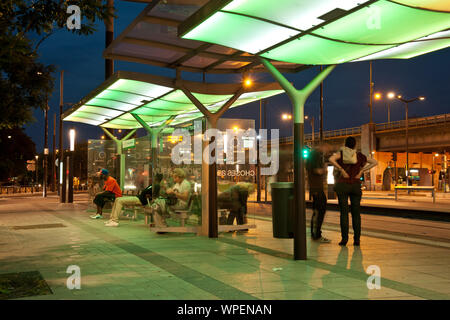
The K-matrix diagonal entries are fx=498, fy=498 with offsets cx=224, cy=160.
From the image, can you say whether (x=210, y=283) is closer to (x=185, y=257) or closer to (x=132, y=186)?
(x=185, y=257)

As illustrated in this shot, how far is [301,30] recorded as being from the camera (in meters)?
7.00

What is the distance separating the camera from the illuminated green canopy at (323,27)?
617 cm

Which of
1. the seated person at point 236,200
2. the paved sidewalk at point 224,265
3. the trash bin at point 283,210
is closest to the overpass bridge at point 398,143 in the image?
the seated person at point 236,200

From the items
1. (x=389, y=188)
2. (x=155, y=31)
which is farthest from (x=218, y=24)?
(x=389, y=188)

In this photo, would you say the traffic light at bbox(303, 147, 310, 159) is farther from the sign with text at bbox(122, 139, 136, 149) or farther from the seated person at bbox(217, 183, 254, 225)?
the sign with text at bbox(122, 139, 136, 149)

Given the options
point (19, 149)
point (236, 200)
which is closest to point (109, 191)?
point (236, 200)

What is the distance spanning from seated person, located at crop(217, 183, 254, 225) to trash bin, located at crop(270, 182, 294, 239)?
1471 millimetres

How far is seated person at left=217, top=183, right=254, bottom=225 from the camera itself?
1145 cm

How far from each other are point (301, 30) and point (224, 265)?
359 cm

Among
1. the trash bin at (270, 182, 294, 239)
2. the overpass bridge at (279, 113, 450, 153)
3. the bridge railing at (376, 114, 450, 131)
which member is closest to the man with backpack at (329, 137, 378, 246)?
the trash bin at (270, 182, 294, 239)

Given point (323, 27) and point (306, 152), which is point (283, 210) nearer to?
point (323, 27)

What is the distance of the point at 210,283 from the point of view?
617 cm

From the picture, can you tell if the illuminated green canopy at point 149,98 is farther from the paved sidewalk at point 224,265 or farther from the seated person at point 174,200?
the paved sidewalk at point 224,265

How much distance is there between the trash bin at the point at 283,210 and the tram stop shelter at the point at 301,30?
68.3 inches
